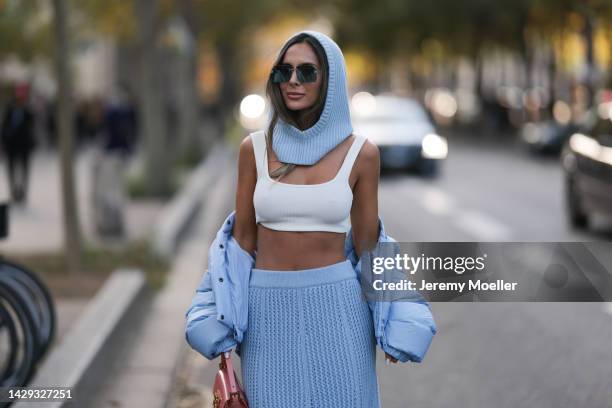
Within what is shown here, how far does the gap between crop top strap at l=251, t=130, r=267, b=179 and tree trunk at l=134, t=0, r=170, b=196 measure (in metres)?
14.4

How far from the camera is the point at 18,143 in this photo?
61.4 ft

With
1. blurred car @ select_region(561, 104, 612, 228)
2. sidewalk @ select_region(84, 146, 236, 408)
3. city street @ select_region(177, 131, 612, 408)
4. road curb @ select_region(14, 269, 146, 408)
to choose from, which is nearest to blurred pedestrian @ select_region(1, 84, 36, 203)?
city street @ select_region(177, 131, 612, 408)

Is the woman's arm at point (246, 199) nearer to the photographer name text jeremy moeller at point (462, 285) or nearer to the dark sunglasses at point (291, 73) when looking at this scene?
the dark sunglasses at point (291, 73)

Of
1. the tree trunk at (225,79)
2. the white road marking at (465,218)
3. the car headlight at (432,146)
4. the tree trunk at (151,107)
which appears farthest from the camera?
the tree trunk at (225,79)

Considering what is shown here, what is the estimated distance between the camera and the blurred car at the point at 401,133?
24.0 metres

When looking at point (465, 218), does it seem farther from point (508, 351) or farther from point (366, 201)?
point (366, 201)

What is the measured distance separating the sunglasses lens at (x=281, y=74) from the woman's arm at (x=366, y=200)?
315 mm

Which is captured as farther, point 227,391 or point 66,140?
point 66,140

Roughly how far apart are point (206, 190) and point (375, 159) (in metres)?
17.5

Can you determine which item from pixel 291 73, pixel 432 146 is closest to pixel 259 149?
pixel 291 73

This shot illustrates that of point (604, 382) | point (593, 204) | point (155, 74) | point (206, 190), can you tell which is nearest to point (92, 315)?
point (604, 382)

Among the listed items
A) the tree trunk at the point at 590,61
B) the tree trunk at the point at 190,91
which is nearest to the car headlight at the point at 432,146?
the tree trunk at the point at 190,91

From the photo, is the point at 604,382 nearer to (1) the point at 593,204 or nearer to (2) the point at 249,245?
(2) the point at 249,245

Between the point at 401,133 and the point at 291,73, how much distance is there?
20.6 m
